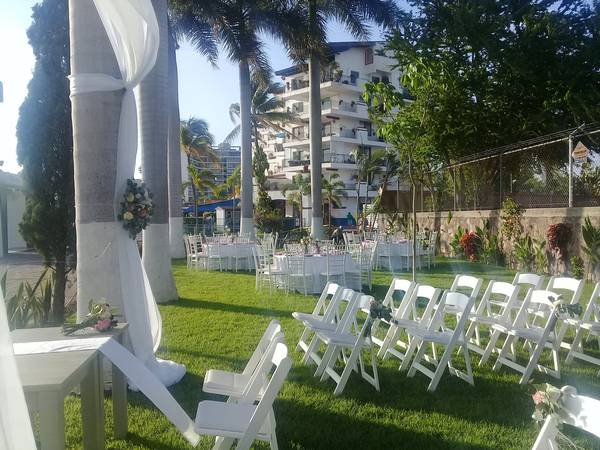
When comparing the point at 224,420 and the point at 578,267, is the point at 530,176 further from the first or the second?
the point at 224,420

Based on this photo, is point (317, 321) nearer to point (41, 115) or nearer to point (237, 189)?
point (41, 115)

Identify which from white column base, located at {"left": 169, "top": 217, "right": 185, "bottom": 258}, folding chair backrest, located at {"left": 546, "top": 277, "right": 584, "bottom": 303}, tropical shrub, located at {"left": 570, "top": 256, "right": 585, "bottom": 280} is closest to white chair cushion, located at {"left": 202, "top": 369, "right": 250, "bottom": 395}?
folding chair backrest, located at {"left": 546, "top": 277, "right": 584, "bottom": 303}

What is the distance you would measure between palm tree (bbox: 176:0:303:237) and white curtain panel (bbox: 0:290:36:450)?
56.4 feet

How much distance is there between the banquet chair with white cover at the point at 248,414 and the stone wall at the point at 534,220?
10.0m

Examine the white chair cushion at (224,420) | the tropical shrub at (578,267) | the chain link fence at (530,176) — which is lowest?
the tropical shrub at (578,267)

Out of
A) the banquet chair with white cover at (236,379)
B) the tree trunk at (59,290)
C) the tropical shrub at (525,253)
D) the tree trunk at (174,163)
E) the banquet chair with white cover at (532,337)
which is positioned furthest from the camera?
the tree trunk at (174,163)

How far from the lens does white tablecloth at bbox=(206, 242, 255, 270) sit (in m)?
14.9

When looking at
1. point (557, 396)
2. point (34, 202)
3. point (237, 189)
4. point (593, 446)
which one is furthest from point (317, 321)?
point (237, 189)

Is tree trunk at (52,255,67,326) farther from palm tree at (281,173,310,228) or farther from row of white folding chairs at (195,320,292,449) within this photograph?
palm tree at (281,173,310,228)

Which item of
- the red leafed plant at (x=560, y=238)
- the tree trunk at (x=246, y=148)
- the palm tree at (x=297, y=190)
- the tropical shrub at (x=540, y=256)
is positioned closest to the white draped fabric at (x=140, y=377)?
the red leafed plant at (x=560, y=238)

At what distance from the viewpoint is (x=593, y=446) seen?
11.3 ft

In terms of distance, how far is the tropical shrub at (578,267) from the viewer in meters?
10.8

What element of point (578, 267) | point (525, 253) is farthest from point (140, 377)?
point (525, 253)

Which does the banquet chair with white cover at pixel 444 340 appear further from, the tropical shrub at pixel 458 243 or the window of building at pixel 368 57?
the window of building at pixel 368 57
